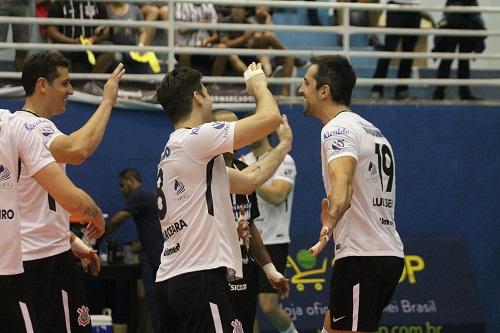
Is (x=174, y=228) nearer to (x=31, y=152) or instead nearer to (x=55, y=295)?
(x=31, y=152)

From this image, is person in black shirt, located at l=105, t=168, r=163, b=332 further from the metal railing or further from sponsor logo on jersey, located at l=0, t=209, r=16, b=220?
sponsor logo on jersey, located at l=0, t=209, r=16, b=220

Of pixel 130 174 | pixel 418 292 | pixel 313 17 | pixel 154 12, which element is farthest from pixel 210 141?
pixel 313 17

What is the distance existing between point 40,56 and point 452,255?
7.39 meters

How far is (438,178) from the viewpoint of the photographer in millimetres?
13445

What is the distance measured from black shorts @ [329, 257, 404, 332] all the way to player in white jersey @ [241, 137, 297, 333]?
162 inches

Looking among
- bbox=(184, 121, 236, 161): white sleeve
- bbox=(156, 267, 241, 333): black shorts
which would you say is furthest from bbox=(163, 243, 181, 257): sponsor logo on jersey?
bbox=(184, 121, 236, 161): white sleeve

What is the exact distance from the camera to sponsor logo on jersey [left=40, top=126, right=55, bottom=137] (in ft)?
21.7

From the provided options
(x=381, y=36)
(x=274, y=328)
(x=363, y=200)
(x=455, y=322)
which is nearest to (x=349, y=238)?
(x=363, y=200)

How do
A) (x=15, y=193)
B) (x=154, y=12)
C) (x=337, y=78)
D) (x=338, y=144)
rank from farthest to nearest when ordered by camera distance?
1. (x=154, y=12)
2. (x=337, y=78)
3. (x=338, y=144)
4. (x=15, y=193)

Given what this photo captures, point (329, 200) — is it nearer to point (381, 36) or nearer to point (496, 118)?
point (496, 118)

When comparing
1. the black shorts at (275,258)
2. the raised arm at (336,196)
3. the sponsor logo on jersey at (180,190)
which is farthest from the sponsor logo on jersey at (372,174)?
the black shorts at (275,258)

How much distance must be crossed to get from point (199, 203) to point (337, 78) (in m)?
1.62

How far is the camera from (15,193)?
5941mm

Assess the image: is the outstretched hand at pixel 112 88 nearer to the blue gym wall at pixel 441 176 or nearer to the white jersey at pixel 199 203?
the white jersey at pixel 199 203
